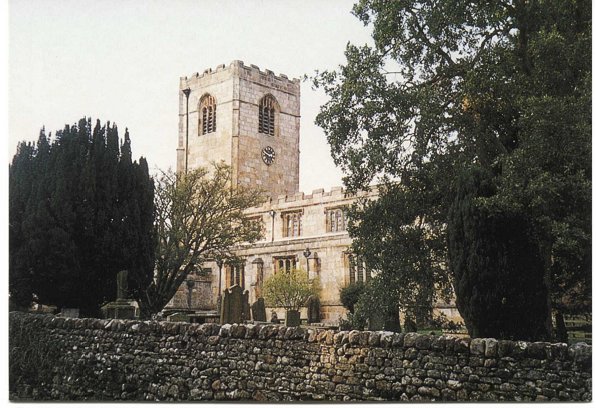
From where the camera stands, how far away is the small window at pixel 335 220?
93.2 ft

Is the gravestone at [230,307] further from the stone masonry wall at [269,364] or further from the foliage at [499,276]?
the foliage at [499,276]

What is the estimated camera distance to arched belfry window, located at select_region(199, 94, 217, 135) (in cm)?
3438

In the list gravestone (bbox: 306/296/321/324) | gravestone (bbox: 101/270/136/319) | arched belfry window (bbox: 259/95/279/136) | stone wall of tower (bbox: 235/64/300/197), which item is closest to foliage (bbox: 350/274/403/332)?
gravestone (bbox: 101/270/136/319)

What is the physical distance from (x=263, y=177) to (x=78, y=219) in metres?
22.7

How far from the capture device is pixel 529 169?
345 inches

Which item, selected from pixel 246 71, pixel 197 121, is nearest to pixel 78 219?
pixel 246 71

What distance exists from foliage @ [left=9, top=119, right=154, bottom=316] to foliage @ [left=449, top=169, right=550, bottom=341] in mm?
6736

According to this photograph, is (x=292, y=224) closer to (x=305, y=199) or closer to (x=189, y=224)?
(x=305, y=199)

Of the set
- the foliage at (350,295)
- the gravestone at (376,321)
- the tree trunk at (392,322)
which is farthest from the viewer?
the foliage at (350,295)

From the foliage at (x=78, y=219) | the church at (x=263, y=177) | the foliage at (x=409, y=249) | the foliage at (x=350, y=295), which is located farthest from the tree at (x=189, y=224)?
the foliage at (x=409, y=249)

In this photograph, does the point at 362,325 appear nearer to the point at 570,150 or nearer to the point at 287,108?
the point at 570,150

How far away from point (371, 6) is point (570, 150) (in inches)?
153

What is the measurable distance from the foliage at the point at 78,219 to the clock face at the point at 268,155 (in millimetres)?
20258

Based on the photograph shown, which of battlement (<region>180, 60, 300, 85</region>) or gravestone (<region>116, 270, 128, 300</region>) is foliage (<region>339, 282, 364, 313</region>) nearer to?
battlement (<region>180, 60, 300, 85</region>)
